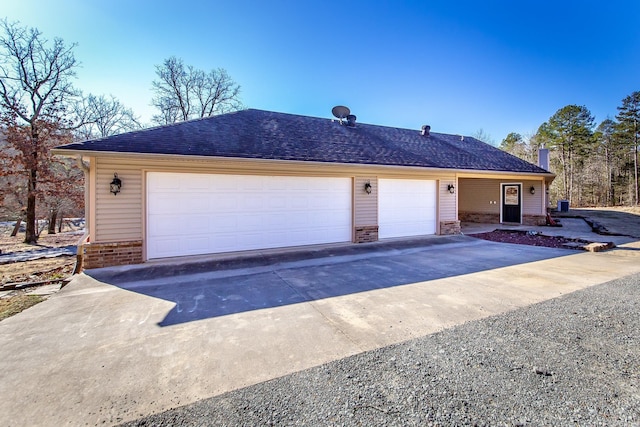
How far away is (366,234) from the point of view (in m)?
9.30

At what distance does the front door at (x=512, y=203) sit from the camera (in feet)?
Answer: 46.1

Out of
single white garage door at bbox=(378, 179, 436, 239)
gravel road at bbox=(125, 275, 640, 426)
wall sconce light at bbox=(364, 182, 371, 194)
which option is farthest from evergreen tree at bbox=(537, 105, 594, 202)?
gravel road at bbox=(125, 275, 640, 426)

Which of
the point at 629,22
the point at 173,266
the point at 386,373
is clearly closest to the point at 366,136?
the point at 173,266

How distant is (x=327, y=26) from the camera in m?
11.6

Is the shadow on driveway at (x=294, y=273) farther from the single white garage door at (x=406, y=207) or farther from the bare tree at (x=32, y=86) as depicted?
the bare tree at (x=32, y=86)

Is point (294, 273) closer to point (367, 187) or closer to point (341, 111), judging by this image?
point (367, 187)

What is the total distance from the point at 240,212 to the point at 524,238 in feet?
32.2

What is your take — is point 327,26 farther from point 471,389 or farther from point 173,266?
point 471,389

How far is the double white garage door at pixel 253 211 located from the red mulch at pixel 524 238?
10.4 ft

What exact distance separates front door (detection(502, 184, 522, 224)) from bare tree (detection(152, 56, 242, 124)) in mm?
20182

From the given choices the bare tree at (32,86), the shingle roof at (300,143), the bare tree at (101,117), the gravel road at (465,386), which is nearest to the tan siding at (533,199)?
the shingle roof at (300,143)

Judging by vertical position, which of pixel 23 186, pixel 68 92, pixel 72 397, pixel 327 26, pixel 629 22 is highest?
pixel 629 22

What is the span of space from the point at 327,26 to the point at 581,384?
43.3ft

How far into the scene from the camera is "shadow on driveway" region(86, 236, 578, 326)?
4410 millimetres
